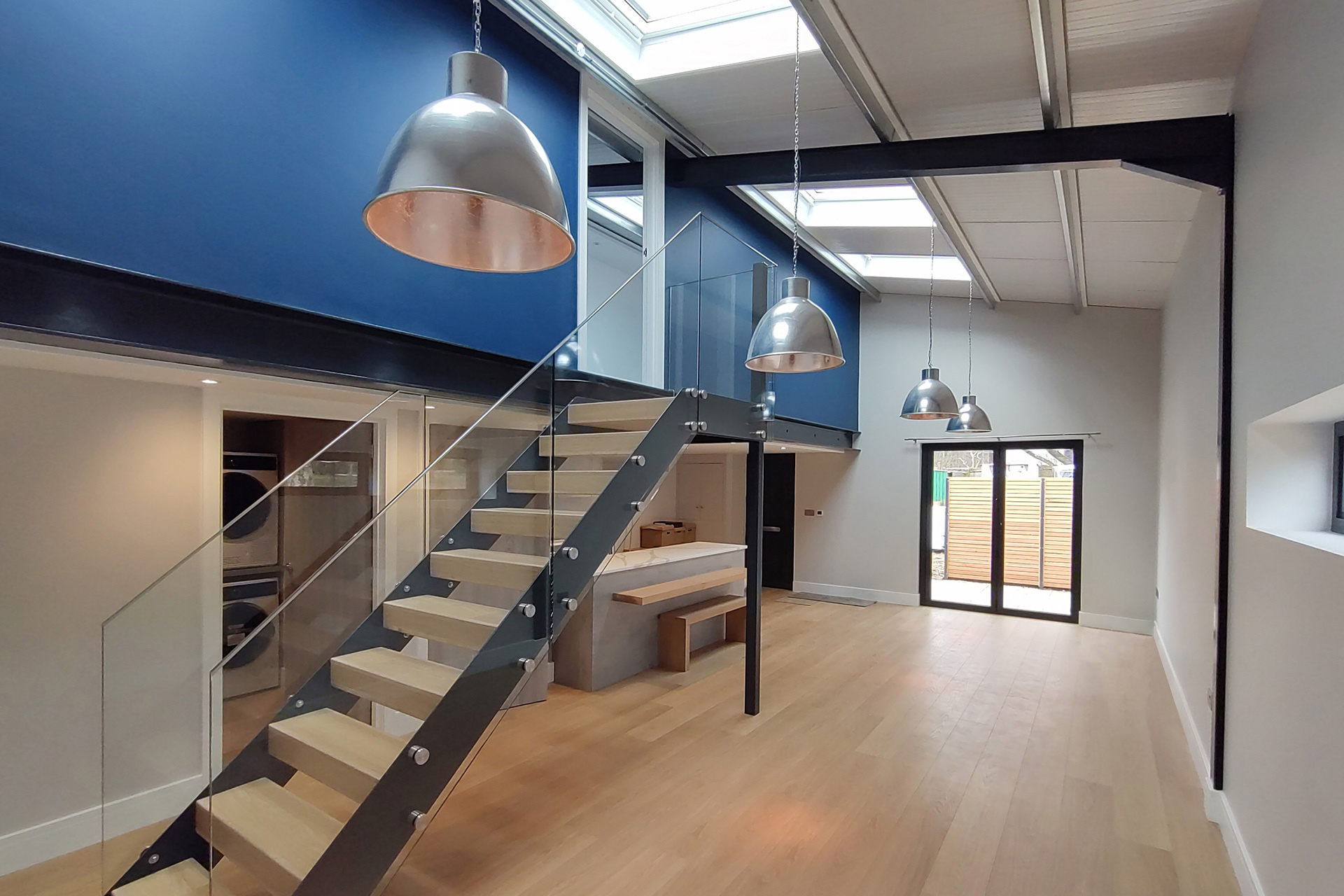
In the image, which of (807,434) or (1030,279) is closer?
(1030,279)

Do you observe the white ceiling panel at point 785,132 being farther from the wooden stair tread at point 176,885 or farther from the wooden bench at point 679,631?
the wooden stair tread at point 176,885

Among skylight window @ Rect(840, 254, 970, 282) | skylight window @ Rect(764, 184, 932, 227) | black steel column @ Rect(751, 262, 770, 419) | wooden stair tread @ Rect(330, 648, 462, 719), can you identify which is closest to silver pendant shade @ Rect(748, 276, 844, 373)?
black steel column @ Rect(751, 262, 770, 419)

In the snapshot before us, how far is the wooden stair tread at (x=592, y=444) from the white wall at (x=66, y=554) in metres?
2.29

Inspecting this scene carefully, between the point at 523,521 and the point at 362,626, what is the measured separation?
0.91 metres

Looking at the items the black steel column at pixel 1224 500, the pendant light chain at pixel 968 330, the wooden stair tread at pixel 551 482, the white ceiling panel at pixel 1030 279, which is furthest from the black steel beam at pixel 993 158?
the pendant light chain at pixel 968 330

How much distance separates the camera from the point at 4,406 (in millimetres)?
3287

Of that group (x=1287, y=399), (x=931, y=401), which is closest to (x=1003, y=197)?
(x=931, y=401)

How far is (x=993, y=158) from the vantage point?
4.35 meters

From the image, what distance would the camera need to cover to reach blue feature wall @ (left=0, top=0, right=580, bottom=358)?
2377mm

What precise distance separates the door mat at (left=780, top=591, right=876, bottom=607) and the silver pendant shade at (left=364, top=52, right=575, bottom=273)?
8.20 metres

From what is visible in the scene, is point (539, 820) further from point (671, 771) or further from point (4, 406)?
point (4, 406)

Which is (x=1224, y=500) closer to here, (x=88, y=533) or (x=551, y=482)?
(x=551, y=482)

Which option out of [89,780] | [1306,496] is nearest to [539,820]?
[89,780]

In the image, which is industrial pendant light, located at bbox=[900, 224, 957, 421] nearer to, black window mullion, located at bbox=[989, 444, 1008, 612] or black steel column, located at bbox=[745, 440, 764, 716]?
black steel column, located at bbox=[745, 440, 764, 716]
